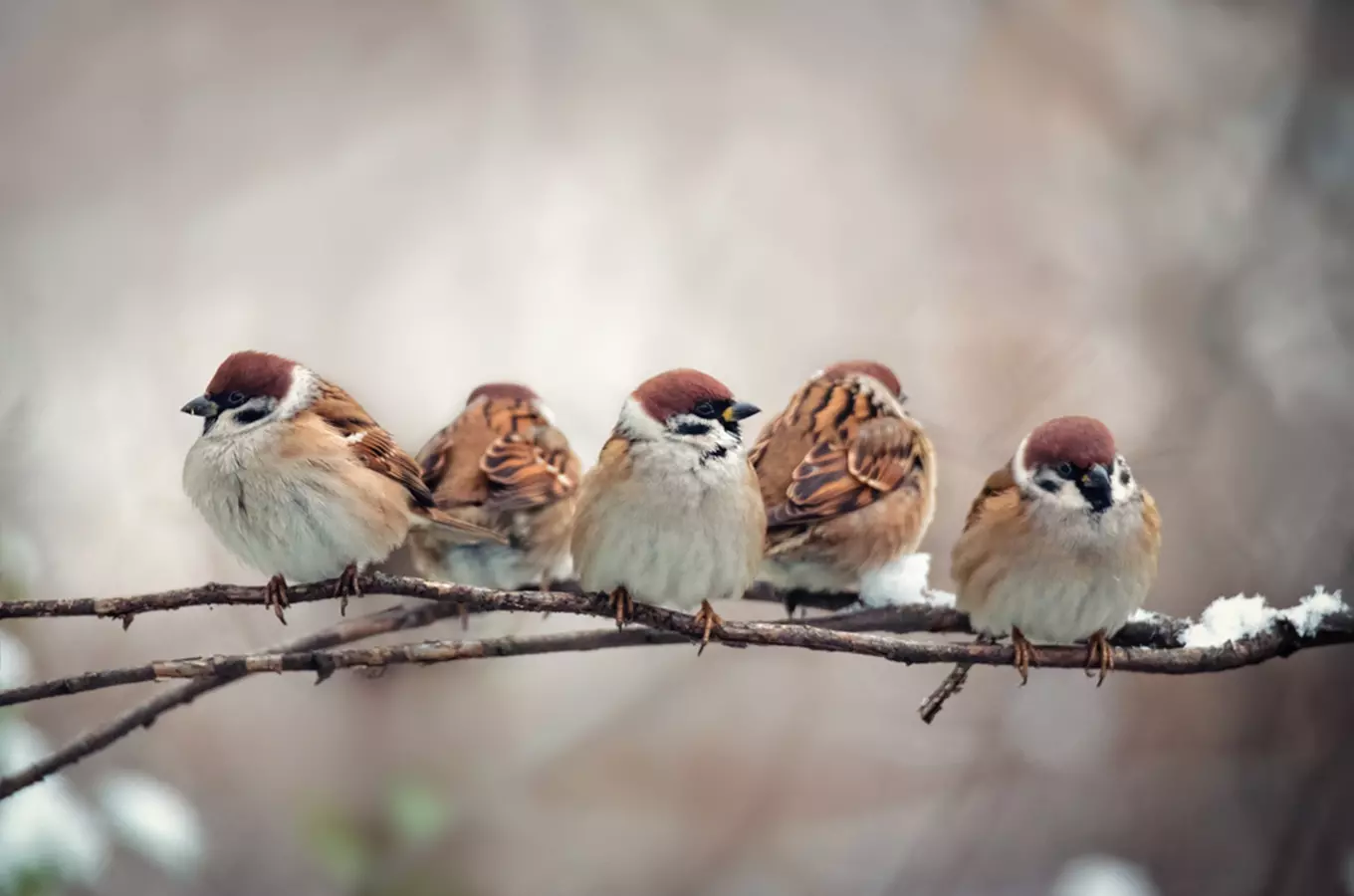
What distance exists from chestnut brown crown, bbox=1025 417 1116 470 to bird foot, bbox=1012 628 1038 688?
0.29 meters

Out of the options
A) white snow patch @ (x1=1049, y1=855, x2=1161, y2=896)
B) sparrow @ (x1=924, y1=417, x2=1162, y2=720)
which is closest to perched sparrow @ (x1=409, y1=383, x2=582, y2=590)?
sparrow @ (x1=924, y1=417, x2=1162, y2=720)

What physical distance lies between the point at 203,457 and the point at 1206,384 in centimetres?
295

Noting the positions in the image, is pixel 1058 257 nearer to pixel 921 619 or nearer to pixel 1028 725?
pixel 1028 725

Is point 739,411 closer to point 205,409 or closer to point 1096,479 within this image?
point 1096,479

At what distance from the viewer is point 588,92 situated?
3564 mm

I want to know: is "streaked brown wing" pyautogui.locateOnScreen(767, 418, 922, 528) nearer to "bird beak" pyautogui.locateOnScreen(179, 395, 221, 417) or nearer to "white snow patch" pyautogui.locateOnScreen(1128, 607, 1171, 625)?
"white snow patch" pyautogui.locateOnScreen(1128, 607, 1171, 625)

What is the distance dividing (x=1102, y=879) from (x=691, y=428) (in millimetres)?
2064

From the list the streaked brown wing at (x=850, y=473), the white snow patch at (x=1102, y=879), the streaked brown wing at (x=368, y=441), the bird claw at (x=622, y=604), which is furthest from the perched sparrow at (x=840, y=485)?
the white snow patch at (x=1102, y=879)

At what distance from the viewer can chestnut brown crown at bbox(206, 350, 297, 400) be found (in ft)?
6.16

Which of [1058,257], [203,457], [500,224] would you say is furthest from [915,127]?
[203,457]

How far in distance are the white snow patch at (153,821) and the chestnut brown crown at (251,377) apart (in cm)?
143

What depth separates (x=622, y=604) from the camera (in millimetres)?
1842

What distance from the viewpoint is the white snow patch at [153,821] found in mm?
2803

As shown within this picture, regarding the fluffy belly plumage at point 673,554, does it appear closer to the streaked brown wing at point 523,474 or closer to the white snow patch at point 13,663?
the streaked brown wing at point 523,474
